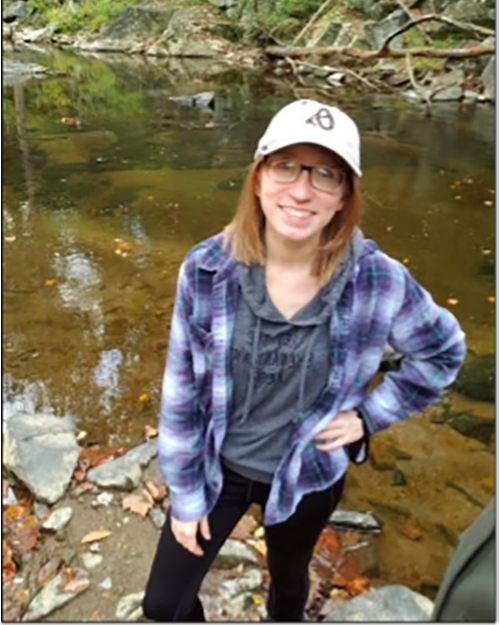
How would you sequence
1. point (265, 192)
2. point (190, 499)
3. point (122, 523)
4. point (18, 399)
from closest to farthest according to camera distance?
point (265, 192)
point (190, 499)
point (122, 523)
point (18, 399)

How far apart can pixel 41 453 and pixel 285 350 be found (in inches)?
83.1

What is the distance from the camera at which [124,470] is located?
10.7 ft

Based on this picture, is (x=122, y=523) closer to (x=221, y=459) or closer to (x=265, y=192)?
(x=221, y=459)

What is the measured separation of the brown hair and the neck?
16mm

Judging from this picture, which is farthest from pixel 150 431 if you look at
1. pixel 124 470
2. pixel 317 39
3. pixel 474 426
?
pixel 317 39

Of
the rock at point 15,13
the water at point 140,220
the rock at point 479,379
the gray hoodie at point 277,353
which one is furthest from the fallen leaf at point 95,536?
the rock at point 15,13

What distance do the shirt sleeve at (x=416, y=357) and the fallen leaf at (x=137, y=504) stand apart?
1.56 m

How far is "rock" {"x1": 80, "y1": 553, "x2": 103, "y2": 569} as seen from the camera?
2768 millimetres

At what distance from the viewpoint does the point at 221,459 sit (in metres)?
1.88

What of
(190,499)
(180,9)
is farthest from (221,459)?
(180,9)

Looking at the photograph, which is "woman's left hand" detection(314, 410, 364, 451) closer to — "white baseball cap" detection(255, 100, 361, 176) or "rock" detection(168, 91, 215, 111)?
"white baseball cap" detection(255, 100, 361, 176)

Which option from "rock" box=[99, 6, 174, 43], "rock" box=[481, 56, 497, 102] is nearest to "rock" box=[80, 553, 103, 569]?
"rock" box=[481, 56, 497, 102]

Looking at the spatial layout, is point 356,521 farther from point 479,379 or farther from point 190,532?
point 479,379

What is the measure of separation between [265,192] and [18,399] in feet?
9.73
